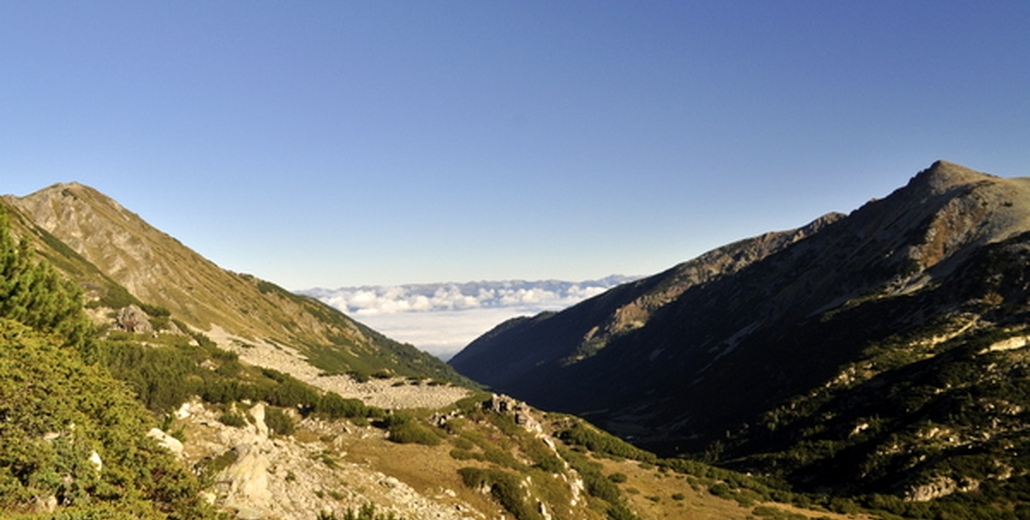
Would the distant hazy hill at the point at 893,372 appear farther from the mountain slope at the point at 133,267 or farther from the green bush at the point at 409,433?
the mountain slope at the point at 133,267

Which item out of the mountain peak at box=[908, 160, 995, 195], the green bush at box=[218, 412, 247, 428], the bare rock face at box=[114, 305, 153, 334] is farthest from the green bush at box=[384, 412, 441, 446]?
the mountain peak at box=[908, 160, 995, 195]

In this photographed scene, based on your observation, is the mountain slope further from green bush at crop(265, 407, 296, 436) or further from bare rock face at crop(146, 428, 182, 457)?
bare rock face at crop(146, 428, 182, 457)

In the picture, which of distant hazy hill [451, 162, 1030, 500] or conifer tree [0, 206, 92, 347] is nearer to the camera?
conifer tree [0, 206, 92, 347]

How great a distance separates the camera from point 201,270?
7003 inches

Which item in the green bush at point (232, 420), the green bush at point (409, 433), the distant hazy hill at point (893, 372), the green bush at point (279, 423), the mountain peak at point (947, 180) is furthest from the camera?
the mountain peak at point (947, 180)

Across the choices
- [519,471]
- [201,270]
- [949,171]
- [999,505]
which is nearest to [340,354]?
[201,270]

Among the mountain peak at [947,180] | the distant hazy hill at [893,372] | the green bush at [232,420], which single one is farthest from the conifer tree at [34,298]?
the mountain peak at [947,180]

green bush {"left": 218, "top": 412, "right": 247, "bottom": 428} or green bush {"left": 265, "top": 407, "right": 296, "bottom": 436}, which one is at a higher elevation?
green bush {"left": 218, "top": 412, "right": 247, "bottom": 428}

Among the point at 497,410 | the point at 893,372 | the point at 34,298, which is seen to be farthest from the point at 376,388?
the point at 893,372

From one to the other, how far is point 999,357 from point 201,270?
20117cm

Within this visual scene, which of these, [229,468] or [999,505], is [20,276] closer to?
[229,468]

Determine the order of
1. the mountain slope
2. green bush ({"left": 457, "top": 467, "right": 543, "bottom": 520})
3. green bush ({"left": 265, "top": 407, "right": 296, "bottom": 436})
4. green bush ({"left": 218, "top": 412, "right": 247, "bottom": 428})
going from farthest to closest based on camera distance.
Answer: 1. the mountain slope
2. green bush ({"left": 265, "top": 407, "right": 296, "bottom": 436})
3. green bush ({"left": 457, "top": 467, "right": 543, "bottom": 520})
4. green bush ({"left": 218, "top": 412, "right": 247, "bottom": 428})

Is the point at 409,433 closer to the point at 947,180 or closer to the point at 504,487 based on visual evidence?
the point at 504,487

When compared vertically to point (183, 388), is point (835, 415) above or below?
below
